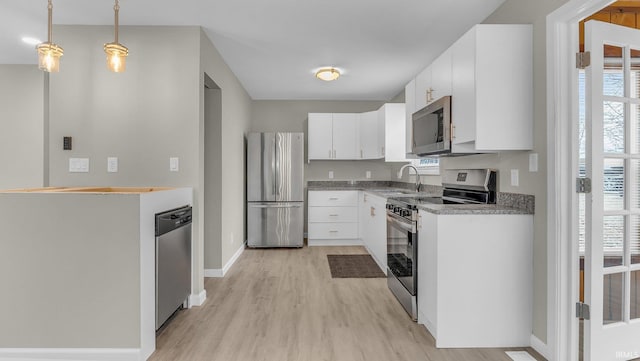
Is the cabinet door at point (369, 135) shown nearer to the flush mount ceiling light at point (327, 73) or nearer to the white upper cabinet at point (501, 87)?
the flush mount ceiling light at point (327, 73)

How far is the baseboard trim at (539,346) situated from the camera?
204cm

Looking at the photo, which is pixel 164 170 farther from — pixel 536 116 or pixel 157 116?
pixel 536 116

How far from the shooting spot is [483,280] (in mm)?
2166

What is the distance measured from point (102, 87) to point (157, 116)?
1.76 ft

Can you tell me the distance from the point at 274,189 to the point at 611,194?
4006 millimetres

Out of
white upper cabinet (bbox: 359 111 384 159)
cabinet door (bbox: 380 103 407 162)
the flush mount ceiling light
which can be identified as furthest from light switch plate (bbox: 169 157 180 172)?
white upper cabinet (bbox: 359 111 384 159)

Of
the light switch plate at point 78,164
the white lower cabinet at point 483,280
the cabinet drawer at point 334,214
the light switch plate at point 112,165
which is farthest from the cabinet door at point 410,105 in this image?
the light switch plate at point 78,164

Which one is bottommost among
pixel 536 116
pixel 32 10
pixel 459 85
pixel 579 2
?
pixel 536 116

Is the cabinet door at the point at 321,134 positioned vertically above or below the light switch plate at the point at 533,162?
above

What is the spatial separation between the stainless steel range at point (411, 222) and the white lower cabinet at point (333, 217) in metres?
2.09

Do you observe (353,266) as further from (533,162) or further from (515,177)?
(533,162)

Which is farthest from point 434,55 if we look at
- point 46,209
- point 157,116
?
point 46,209

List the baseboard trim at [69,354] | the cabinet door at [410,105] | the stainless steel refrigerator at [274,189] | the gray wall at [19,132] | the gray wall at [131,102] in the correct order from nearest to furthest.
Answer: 1. the baseboard trim at [69,354]
2. the gray wall at [131,102]
3. the cabinet door at [410,105]
4. the gray wall at [19,132]
5. the stainless steel refrigerator at [274,189]

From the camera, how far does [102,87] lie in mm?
2932
